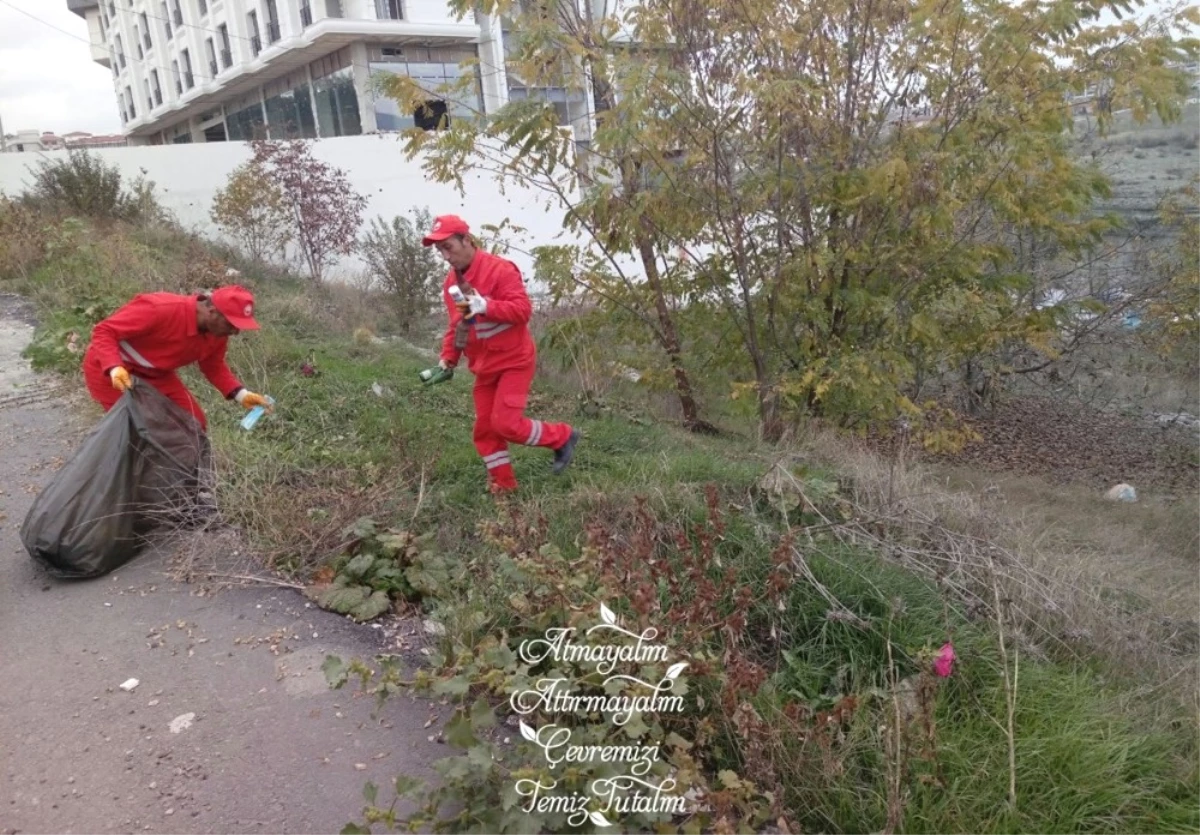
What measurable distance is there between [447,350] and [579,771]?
9.42 feet

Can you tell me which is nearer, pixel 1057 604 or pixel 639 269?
pixel 1057 604

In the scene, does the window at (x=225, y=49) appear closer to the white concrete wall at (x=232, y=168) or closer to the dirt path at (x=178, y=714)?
the white concrete wall at (x=232, y=168)

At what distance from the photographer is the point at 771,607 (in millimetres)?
3057

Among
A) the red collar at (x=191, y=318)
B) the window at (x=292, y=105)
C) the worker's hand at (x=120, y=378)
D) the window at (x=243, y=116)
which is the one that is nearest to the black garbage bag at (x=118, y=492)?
the worker's hand at (x=120, y=378)

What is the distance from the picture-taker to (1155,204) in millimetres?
10234

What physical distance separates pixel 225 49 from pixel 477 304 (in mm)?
37717

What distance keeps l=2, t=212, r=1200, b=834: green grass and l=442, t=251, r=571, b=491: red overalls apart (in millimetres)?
299

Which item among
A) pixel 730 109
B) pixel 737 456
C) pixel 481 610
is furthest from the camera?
pixel 730 109

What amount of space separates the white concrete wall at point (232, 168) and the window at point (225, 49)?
22.2m

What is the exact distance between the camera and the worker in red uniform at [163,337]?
3939 millimetres

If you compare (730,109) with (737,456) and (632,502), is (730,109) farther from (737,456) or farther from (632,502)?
(632,502)

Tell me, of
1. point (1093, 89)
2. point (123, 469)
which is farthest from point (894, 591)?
point (1093, 89)

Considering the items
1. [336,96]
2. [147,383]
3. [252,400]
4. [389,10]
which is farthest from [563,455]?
[336,96]

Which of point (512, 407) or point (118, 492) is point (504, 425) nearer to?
point (512, 407)
